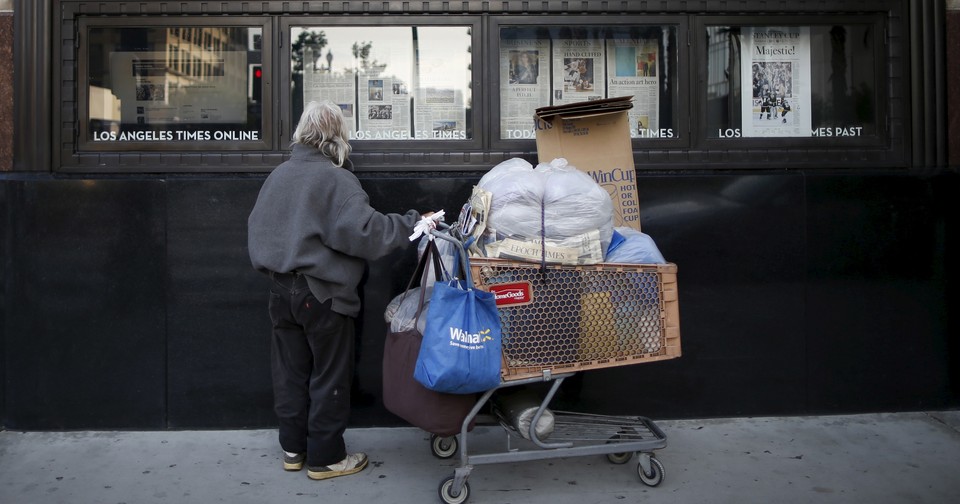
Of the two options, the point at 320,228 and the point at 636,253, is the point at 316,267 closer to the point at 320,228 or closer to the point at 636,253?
the point at 320,228

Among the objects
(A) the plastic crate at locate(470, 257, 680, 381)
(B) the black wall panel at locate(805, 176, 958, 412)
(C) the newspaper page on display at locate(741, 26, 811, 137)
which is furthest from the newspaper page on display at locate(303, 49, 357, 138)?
(B) the black wall panel at locate(805, 176, 958, 412)

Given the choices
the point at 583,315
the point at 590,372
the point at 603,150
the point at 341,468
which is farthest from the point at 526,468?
the point at 603,150

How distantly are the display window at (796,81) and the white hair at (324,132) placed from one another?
7.87 ft

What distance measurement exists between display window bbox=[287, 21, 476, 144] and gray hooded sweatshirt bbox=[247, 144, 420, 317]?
1.14 metres

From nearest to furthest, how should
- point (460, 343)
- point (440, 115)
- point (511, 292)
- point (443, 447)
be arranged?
1. point (460, 343)
2. point (511, 292)
3. point (443, 447)
4. point (440, 115)

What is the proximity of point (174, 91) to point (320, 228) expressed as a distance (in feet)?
6.03

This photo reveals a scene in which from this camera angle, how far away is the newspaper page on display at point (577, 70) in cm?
569

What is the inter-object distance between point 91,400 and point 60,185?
50.7 inches

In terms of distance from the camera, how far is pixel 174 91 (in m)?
5.61

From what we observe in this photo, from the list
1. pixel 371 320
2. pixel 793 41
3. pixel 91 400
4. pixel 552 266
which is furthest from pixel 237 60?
pixel 793 41

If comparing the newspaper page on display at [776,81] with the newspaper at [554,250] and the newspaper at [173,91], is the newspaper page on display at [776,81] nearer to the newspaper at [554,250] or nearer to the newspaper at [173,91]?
the newspaper at [554,250]

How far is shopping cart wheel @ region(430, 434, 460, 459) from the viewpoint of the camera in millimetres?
5023

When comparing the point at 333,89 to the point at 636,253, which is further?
the point at 333,89

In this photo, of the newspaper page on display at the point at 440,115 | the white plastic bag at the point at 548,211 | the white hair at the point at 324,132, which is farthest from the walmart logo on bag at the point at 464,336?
the newspaper page on display at the point at 440,115
